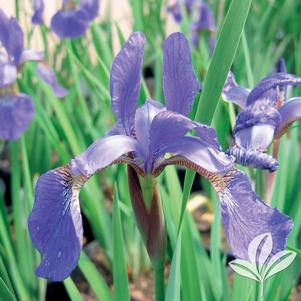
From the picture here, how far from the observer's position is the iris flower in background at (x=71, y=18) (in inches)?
65.7

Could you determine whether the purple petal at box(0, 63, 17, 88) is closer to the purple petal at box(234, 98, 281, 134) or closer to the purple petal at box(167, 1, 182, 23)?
the purple petal at box(234, 98, 281, 134)

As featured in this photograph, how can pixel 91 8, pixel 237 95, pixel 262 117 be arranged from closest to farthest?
pixel 262 117 → pixel 237 95 → pixel 91 8

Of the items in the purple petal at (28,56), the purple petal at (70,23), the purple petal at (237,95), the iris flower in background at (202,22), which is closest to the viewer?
the purple petal at (237,95)

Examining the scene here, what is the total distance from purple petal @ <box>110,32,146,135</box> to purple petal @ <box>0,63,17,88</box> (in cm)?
67

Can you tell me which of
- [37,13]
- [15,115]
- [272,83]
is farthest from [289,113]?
[37,13]

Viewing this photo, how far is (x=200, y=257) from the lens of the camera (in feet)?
4.00

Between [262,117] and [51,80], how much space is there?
2.74 ft

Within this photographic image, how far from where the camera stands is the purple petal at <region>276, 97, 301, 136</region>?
3.20ft

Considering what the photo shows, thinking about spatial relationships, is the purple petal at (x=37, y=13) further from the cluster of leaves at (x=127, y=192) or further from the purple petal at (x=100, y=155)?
the purple petal at (x=100, y=155)

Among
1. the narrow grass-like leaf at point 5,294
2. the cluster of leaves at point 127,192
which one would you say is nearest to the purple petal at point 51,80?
the cluster of leaves at point 127,192

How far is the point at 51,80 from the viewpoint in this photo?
1.63 metres

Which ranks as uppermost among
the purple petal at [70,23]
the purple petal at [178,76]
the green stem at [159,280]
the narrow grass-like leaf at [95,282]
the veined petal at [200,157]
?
the purple petal at [178,76]

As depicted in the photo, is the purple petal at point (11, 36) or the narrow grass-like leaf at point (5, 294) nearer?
the narrow grass-like leaf at point (5, 294)

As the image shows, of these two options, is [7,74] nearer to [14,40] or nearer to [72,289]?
[14,40]
